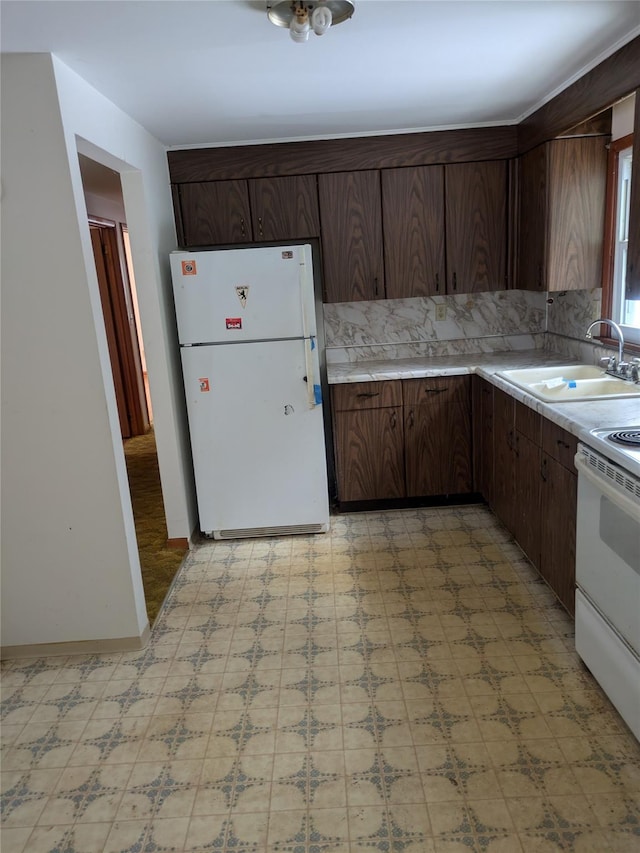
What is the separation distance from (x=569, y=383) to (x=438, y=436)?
2.87 ft

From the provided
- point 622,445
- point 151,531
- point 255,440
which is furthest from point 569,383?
point 151,531

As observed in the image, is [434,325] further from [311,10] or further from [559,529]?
[311,10]

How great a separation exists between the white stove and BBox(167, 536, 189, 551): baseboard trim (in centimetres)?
235

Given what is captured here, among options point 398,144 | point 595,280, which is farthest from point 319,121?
point 595,280

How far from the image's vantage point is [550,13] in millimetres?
2039

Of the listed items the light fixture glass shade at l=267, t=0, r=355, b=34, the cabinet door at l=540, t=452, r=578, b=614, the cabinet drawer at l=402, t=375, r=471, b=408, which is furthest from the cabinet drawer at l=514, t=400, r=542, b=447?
the light fixture glass shade at l=267, t=0, r=355, b=34

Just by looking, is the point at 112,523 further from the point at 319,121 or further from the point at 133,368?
the point at 133,368

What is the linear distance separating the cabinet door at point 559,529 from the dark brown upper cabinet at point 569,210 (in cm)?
125

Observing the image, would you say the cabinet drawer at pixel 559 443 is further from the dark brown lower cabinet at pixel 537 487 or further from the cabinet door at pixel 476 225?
the cabinet door at pixel 476 225

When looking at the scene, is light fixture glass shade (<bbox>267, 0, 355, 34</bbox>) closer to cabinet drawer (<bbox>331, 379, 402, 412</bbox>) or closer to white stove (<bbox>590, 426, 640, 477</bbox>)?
white stove (<bbox>590, 426, 640, 477</bbox>)

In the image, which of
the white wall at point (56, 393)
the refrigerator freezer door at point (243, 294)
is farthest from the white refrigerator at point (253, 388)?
the white wall at point (56, 393)

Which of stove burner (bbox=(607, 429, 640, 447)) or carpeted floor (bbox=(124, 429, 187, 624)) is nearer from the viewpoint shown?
stove burner (bbox=(607, 429, 640, 447))

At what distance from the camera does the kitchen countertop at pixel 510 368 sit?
7.48 ft

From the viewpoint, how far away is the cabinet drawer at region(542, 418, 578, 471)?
2.35m
